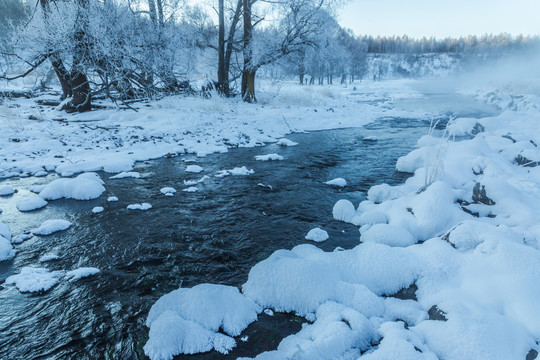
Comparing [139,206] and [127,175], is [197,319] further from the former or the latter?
[127,175]

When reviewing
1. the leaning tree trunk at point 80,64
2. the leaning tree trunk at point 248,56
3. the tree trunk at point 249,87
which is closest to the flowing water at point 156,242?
the leaning tree trunk at point 80,64

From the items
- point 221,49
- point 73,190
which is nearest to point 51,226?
point 73,190

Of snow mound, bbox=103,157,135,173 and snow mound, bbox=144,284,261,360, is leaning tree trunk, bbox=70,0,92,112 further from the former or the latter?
snow mound, bbox=144,284,261,360

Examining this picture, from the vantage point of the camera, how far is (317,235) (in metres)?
3.80

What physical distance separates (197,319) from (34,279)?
1.82 meters

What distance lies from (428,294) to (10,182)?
7.17 metres

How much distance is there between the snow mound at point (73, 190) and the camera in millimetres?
4828

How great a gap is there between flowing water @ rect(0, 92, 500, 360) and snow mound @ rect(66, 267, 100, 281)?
0.07 metres

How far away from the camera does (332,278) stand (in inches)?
111

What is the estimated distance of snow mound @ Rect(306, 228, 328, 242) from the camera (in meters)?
3.76

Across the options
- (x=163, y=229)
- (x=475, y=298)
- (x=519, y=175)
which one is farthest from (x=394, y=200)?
(x=163, y=229)

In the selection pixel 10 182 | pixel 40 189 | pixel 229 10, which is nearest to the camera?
pixel 40 189

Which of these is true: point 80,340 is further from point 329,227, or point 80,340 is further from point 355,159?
point 355,159

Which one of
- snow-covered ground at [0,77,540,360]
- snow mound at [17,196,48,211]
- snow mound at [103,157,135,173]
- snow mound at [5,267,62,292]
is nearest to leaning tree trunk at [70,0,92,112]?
snow mound at [103,157,135,173]
